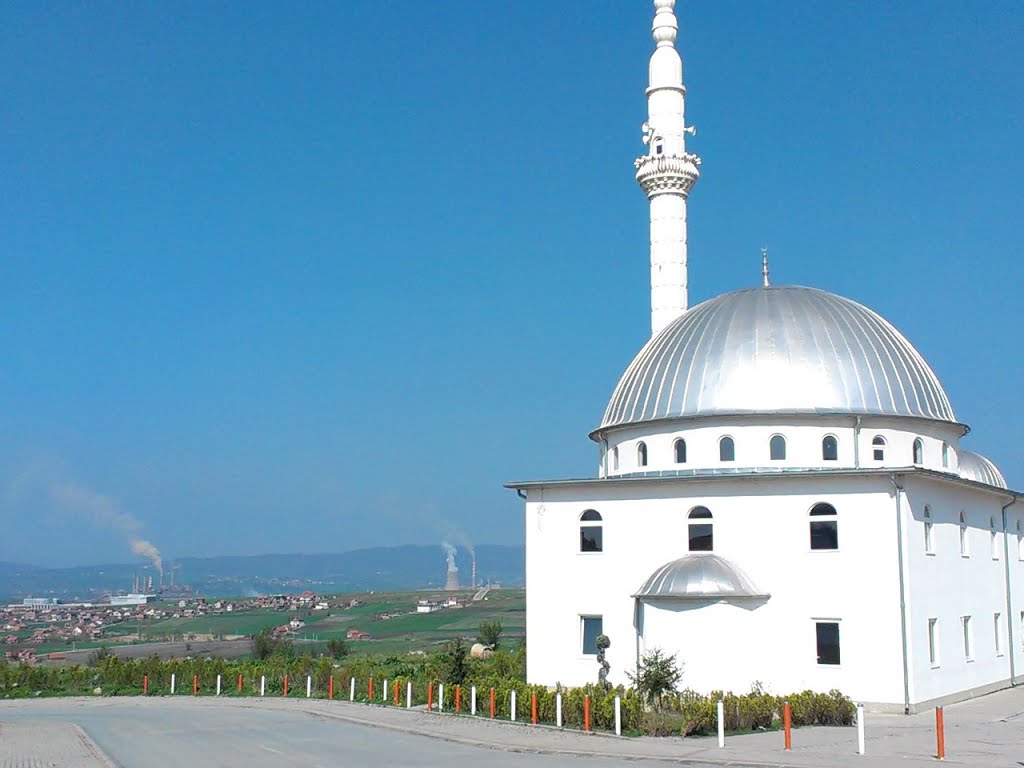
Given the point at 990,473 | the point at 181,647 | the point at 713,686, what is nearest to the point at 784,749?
the point at 713,686

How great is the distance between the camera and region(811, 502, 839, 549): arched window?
28922 millimetres

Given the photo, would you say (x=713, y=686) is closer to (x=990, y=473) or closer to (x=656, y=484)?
(x=656, y=484)

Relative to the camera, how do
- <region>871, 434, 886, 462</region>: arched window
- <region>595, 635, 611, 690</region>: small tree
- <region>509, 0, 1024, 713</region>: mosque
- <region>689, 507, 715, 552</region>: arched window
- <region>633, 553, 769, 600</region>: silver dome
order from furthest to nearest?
1. <region>871, 434, 886, 462</region>: arched window
2. <region>689, 507, 715, 552</region>: arched window
3. <region>595, 635, 611, 690</region>: small tree
4. <region>633, 553, 769, 600</region>: silver dome
5. <region>509, 0, 1024, 713</region>: mosque

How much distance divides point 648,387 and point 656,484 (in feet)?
14.2

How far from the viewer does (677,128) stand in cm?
5075

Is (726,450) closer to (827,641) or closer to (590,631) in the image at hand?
(827,641)

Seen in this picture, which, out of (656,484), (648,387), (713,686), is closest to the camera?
(713,686)

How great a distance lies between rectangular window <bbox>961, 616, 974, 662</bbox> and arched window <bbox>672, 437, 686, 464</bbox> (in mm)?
8355

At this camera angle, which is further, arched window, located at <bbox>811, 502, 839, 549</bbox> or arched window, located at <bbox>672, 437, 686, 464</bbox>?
arched window, located at <bbox>672, 437, 686, 464</bbox>

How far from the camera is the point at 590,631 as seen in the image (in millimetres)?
31672

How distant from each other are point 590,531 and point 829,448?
6.79m

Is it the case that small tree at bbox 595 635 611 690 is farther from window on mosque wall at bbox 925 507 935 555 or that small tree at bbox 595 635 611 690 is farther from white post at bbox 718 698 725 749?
window on mosque wall at bbox 925 507 935 555

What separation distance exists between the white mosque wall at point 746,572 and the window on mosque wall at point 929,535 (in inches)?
80.1

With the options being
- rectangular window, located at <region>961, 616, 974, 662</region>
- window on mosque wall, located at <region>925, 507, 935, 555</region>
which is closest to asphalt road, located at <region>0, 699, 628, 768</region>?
window on mosque wall, located at <region>925, 507, 935, 555</region>
